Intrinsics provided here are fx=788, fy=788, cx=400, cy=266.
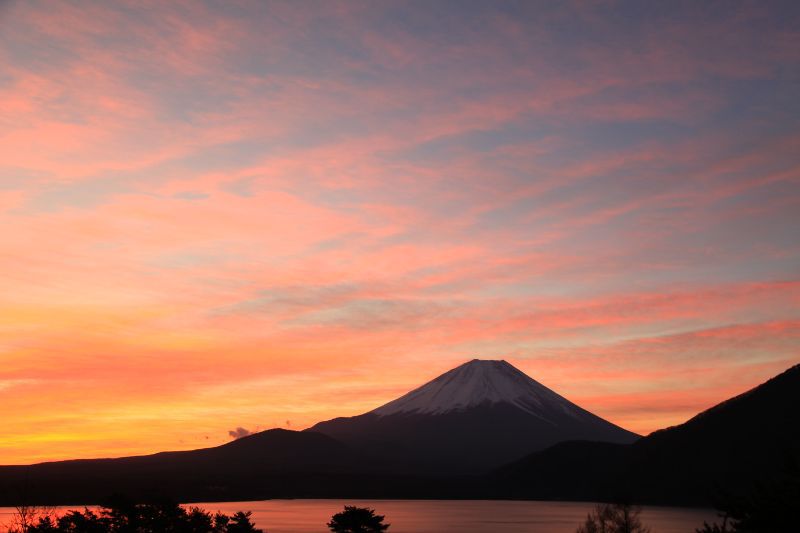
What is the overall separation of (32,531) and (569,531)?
14769 centimetres

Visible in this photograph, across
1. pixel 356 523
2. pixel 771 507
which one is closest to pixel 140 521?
pixel 356 523

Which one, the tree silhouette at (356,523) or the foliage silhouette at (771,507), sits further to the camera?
the tree silhouette at (356,523)

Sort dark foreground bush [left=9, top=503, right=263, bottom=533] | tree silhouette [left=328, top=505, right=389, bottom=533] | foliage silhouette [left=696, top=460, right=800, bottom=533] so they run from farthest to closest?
dark foreground bush [left=9, top=503, right=263, bottom=533], tree silhouette [left=328, top=505, right=389, bottom=533], foliage silhouette [left=696, top=460, right=800, bottom=533]

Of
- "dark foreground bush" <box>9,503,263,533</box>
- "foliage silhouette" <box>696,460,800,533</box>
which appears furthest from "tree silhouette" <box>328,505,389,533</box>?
"foliage silhouette" <box>696,460,800,533</box>

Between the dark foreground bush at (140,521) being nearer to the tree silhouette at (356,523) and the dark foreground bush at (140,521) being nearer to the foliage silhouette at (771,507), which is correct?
the tree silhouette at (356,523)

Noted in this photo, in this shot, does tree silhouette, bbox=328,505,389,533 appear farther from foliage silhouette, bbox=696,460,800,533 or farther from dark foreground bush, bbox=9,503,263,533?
foliage silhouette, bbox=696,460,800,533

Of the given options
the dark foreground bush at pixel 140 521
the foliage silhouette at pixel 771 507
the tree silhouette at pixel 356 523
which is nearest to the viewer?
the foliage silhouette at pixel 771 507

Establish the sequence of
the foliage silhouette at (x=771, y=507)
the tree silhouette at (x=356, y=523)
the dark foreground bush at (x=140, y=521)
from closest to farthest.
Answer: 1. the foliage silhouette at (x=771, y=507)
2. the tree silhouette at (x=356, y=523)
3. the dark foreground bush at (x=140, y=521)

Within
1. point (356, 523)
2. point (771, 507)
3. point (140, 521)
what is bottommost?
point (356, 523)

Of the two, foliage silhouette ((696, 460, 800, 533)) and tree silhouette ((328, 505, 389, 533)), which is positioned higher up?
foliage silhouette ((696, 460, 800, 533))

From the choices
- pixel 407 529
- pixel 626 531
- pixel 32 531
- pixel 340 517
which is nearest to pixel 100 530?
pixel 32 531

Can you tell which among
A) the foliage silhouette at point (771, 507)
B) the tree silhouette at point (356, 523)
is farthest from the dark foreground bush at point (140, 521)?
the foliage silhouette at point (771, 507)

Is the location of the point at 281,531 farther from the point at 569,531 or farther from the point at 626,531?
the point at 626,531

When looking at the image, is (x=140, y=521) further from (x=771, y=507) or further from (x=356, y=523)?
(x=771, y=507)
